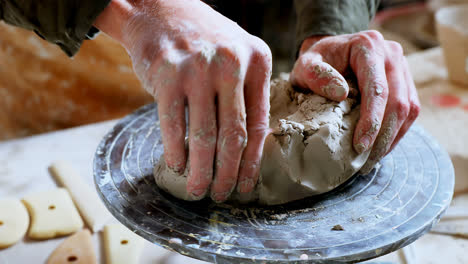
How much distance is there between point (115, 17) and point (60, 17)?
0.40 ft

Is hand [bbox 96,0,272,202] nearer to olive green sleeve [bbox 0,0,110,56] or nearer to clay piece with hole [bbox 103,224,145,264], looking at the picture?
olive green sleeve [bbox 0,0,110,56]

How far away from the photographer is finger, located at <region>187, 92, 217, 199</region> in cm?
69

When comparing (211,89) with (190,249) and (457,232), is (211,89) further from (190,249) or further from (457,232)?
(457,232)

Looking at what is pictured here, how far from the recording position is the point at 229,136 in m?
0.72

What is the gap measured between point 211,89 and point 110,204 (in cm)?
29

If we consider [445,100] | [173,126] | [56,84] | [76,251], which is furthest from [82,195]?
[445,100]

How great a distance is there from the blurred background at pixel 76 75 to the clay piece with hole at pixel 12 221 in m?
0.52

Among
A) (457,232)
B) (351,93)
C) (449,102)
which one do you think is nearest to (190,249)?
(351,93)

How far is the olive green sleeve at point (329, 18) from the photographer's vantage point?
1.14m

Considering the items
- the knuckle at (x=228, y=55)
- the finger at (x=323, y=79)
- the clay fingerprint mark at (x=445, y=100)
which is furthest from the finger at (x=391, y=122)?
the clay fingerprint mark at (x=445, y=100)

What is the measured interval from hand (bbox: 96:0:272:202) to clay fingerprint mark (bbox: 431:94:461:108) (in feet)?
3.81

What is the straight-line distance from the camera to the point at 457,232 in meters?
1.13

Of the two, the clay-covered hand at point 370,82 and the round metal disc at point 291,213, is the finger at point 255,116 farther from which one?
the clay-covered hand at point 370,82

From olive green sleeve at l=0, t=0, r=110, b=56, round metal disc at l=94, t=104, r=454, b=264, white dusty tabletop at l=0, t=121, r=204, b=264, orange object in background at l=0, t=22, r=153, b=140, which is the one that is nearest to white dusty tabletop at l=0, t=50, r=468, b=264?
white dusty tabletop at l=0, t=121, r=204, b=264
